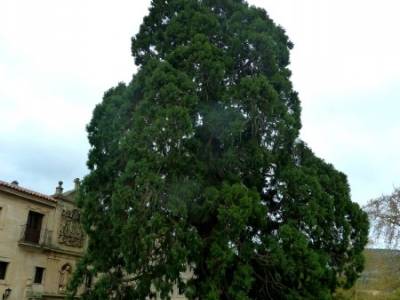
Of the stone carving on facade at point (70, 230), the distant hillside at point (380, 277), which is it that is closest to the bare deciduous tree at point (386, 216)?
the distant hillside at point (380, 277)

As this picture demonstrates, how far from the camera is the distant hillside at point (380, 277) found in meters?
17.9

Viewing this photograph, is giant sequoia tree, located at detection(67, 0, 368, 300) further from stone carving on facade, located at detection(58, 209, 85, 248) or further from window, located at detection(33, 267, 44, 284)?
stone carving on facade, located at detection(58, 209, 85, 248)

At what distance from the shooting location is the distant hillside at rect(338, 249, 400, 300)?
17.9 m

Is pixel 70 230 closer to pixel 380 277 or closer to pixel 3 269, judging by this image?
pixel 3 269

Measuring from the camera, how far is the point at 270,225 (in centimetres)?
1270

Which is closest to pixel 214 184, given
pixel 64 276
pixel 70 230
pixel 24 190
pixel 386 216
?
pixel 386 216

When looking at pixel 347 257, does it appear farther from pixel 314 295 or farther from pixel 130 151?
pixel 130 151

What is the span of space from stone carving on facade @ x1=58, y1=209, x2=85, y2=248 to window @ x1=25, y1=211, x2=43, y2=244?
120cm

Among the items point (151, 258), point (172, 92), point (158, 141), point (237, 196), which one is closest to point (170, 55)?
point (172, 92)

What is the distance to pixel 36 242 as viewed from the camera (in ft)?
72.5

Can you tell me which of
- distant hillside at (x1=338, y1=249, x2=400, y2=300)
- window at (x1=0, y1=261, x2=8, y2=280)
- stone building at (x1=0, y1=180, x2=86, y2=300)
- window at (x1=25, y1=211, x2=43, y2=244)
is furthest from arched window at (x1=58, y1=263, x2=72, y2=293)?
distant hillside at (x1=338, y1=249, x2=400, y2=300)

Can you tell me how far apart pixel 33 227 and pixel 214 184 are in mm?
12663

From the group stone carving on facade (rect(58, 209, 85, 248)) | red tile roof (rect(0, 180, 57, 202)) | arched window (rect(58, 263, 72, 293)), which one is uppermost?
red tile roof (rect(0, 180, 57, 202))

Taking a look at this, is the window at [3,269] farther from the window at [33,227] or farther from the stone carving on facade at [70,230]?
the stone carving on facade at [70,230]
